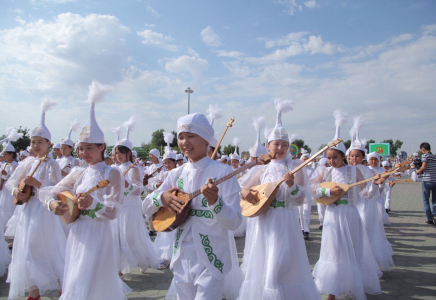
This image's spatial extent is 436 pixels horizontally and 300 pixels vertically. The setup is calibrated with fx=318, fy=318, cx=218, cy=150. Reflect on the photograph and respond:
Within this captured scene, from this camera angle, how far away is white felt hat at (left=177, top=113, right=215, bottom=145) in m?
2.84

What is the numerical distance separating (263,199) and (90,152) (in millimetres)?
2294

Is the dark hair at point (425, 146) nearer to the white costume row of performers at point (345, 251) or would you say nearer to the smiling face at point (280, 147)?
the white costume row of performers at point (345, 251)

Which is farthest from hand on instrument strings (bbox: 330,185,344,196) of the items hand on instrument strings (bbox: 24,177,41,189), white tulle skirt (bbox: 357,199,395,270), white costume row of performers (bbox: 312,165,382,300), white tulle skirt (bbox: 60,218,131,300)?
hand on instrument strings (bbox: 24,177,41,189)

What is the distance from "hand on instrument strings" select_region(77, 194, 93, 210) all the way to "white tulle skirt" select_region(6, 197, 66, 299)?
169 centimetres

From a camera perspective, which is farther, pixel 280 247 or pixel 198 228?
pixel 280 247

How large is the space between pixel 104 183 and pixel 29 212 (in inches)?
84.7

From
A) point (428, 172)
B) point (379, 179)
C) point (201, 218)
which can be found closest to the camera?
point (201, 218)

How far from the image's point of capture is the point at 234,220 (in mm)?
2598

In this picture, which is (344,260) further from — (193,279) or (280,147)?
(193,279)

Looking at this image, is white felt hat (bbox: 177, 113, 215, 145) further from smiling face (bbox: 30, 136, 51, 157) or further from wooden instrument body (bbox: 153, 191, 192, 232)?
Answer: smiling face (bbox: 30, 136, 51, 157)

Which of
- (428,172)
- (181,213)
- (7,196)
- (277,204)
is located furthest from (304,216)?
(7,196)

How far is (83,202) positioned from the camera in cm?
347

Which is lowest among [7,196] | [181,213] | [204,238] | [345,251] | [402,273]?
[402,273]

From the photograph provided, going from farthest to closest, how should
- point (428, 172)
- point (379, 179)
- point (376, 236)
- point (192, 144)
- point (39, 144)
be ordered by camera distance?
point (428, 172) < point (376, 236) < point (379, 179) < point (39, 144) < point (192, 144)
